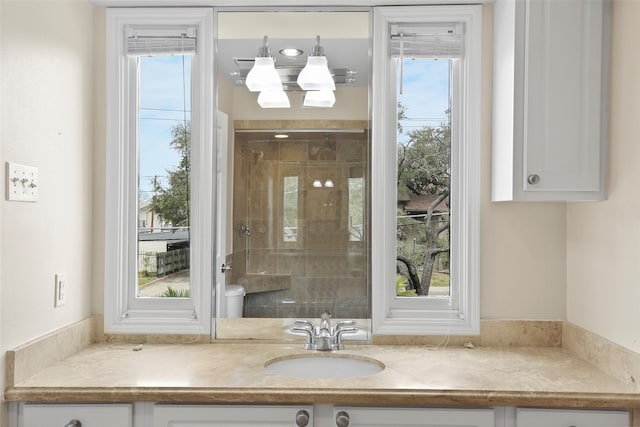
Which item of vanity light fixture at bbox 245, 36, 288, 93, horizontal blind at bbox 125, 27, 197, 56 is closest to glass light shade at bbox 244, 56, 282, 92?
vanity light fixture at bbox 245, 36, 288, 93

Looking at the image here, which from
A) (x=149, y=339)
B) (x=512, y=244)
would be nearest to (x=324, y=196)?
(x=512, y=244)

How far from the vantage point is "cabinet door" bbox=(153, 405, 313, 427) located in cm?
162

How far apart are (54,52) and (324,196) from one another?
108 cm

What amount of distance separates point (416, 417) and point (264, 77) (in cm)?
141

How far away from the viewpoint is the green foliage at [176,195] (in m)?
2.23

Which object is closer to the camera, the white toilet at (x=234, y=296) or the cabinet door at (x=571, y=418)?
the cabinet door at (x=571, y=418)

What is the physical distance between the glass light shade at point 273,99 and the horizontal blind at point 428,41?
468 mm

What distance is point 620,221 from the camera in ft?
5.68

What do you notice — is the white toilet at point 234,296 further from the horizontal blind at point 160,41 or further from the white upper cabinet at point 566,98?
the white upper cabinet at point 566,98

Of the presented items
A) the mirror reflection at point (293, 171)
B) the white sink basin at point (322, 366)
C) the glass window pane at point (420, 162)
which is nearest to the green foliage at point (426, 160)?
the glass window pane at point (420, 162)

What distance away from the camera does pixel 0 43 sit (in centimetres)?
153

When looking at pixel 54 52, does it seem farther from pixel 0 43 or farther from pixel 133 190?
pixel 133 190

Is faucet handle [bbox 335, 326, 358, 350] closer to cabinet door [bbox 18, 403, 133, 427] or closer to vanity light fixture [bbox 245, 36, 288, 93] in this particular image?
cabinet door [bbox 18, 403, 133, 427]

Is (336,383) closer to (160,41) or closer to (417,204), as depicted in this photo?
(417,204)
